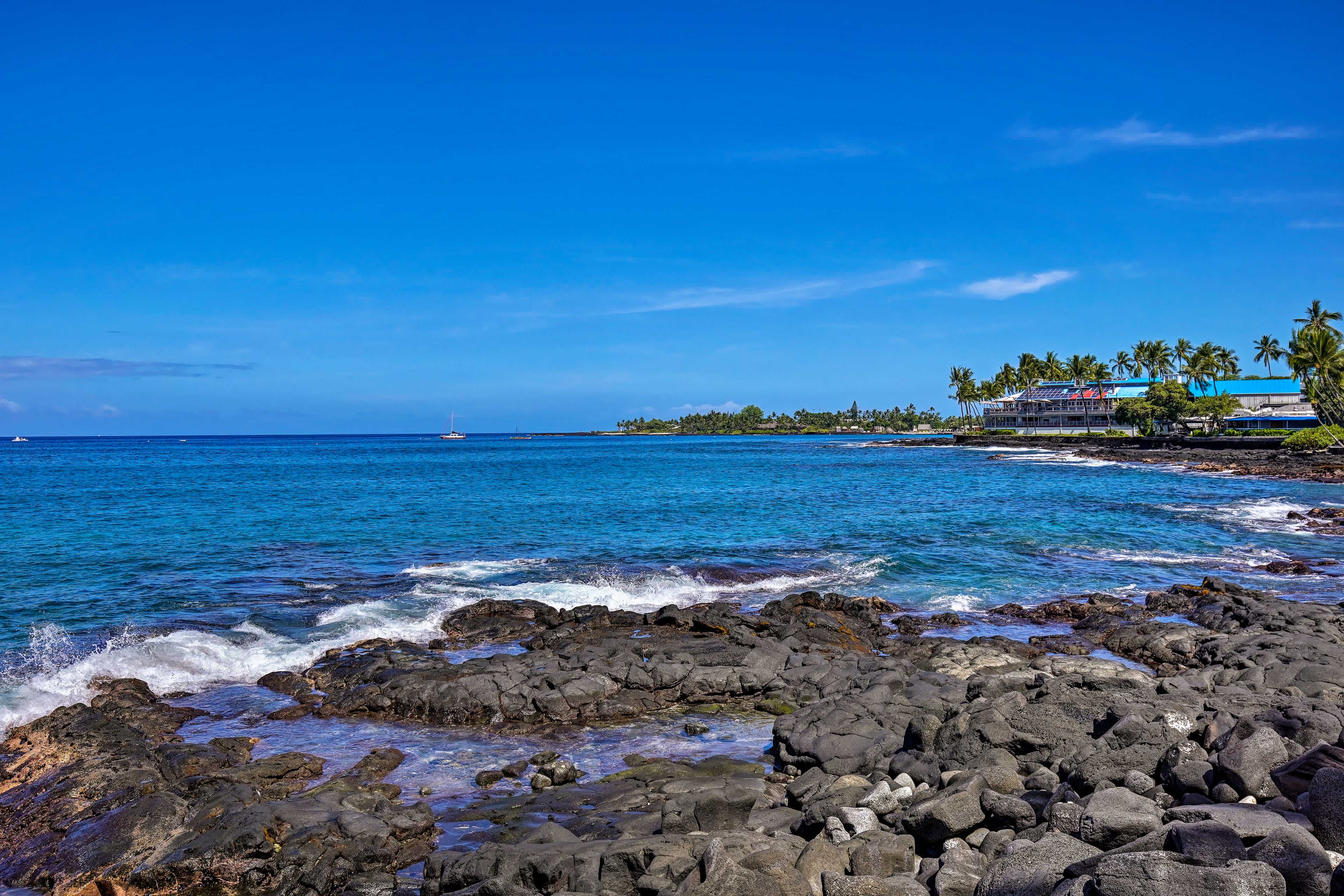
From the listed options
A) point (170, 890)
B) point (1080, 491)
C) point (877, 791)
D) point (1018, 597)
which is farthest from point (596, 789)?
point (1080, 491)

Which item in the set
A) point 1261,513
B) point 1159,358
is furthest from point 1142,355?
point 1261,513

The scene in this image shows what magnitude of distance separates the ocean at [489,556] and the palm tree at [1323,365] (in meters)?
21.9

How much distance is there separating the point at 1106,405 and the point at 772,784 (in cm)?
14601

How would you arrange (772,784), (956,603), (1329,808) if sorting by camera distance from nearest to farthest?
1. (1329,808)
2. (772,784)
3. (956,603)

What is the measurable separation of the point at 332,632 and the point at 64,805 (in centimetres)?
901

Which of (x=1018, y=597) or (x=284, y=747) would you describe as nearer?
(x=284, y=747)

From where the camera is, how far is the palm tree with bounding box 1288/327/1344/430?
253 feet

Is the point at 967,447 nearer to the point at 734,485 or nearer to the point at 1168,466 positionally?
the point at 1168,466

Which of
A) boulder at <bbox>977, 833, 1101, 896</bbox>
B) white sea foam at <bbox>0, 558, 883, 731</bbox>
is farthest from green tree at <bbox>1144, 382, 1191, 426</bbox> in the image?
boulder at <bbox>977, 833, 1101, 896</bbox>

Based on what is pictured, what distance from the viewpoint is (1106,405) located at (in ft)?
451

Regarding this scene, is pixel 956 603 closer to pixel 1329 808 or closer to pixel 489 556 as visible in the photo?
pixel 1329 808

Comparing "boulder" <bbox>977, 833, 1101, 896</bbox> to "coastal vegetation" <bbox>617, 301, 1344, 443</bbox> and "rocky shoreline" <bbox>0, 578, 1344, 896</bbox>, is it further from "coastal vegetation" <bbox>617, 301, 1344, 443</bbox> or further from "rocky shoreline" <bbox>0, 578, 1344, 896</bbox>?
"coastal vegetation" <bbox>617, 301, 1344, 443</bbox>

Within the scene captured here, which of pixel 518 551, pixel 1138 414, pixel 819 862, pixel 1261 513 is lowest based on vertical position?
pixel 1261 513

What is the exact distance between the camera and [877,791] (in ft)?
31.1
